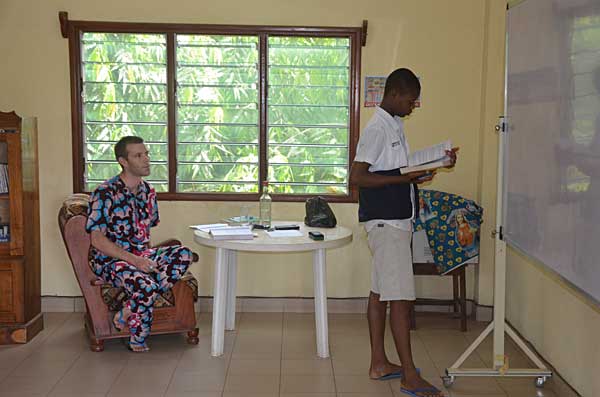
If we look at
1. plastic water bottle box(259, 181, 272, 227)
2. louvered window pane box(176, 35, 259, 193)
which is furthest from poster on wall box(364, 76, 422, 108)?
plastic water bottle box(259, 181, 272, 227)

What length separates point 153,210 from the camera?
162 inches

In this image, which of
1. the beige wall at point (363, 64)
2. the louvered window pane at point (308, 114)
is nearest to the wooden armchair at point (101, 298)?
the beige wall at point (363, 64)

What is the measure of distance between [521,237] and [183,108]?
253cm

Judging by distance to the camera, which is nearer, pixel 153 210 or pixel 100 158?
pixel 153 210

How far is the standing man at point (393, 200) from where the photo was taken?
3.21 m

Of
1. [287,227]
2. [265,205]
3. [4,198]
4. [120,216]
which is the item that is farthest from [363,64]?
[4,198]

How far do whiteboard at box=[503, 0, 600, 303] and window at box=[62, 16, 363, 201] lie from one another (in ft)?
5.24

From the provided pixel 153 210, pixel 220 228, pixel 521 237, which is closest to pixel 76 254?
pixel 153 210

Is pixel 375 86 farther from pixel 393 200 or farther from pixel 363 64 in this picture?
pixel 393 200

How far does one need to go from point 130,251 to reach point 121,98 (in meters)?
1.21

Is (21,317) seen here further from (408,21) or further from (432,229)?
(408,21)

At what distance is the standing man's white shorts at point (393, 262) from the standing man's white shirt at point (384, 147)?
4cm

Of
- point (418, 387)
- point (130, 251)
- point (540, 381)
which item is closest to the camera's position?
point (418, 387)

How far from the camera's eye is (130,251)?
3.98m
